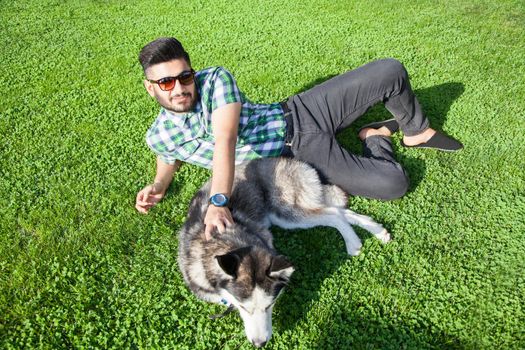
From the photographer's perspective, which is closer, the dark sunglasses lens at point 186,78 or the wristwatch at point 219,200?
the wristwatch at point 219,200

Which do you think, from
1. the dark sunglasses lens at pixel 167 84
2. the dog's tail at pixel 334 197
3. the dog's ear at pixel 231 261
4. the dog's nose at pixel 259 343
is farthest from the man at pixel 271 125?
the dog's nose at pixel 259 343

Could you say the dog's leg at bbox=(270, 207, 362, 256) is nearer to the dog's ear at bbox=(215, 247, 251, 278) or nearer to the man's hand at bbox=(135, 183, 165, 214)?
the dog's ear at bbox=(215, 247, 251, 278)

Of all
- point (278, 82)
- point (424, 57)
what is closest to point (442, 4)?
point (424, 57)

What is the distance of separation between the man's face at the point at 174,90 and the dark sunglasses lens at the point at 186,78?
0.09ft

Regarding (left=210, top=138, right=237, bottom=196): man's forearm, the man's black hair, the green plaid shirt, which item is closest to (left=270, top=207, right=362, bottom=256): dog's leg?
the green plaid shirt

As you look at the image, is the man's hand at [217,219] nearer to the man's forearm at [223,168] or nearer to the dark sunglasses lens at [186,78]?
Answer: the man's forearm at [223,168]

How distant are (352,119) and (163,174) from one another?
2.44 meters

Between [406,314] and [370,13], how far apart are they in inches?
286

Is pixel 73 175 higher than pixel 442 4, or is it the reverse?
pixel 442 4

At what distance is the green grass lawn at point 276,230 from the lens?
344cm

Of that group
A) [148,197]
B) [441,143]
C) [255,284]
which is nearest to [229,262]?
[255,284]

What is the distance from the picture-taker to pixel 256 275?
116 inches

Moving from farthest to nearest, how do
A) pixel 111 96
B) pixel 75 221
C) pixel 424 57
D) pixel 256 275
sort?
pixel 424 57, pixel 111 96, pixel 75 221, pixel 256 275

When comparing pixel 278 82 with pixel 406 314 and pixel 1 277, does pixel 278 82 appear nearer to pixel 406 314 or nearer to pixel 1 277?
pixel 406 314
